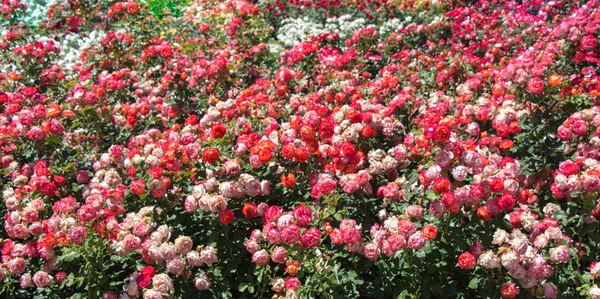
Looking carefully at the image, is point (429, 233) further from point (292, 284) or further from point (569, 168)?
point (569, 168)

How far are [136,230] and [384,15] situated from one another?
6055 millimetres

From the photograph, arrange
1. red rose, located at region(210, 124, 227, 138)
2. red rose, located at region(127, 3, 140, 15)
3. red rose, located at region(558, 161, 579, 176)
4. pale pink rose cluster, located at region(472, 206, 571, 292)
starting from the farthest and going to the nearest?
red rose, located at region(127, 3, 140, 15), red rose, located at region(210, 124, 227, 138), red rose, located at region(558, 161, 579, 176), pale pink rose cluster, located at region(472, 206, 571, 292)

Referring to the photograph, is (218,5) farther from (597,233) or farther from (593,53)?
(597,233)

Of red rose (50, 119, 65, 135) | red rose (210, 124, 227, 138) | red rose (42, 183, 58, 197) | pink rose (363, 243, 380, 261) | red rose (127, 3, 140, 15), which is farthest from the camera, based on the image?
red rose (127, 3, 140, 15)

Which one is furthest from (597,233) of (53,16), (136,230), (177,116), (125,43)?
(53,16)

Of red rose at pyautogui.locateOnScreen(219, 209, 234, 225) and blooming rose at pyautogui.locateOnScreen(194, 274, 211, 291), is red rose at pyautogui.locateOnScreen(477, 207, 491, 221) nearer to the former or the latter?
red rose at pyautogui.locateOnScreen(219, 209, 234, 225)

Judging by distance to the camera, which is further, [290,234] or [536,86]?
[536,86]

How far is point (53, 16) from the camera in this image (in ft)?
24.8

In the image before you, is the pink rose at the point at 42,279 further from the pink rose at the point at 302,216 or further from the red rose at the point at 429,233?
the red rose at the point at 429,233

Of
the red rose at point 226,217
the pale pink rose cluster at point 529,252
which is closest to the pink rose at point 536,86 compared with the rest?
the pale pink rose cluster at point 529,252

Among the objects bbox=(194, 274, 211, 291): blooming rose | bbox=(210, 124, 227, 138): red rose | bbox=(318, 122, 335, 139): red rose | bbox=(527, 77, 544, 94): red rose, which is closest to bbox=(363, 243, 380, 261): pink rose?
bbox=(318, 122, 335, 139): red rose

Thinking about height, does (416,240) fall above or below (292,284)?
above

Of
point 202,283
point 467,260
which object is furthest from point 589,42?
point 202,283

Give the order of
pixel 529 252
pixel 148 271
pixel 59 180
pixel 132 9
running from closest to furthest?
pixel 529 252 < pixel 148 271 < pixel 59 180 < pixel 132 9
